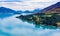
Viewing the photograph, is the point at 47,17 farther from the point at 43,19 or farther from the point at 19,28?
the point at 19,28

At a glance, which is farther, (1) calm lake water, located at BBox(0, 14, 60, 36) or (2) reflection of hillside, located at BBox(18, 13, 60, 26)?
(2) reflection of hillside, located at BBox(18, 13, 60, 26)

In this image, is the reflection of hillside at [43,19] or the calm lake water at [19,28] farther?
the reflection of hillside at [43,19]

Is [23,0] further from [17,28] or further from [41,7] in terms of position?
[17,28]

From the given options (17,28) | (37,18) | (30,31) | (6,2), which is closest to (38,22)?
(37,18)

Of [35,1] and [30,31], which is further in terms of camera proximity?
[35,1]

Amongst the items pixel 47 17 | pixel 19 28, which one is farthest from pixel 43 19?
pixel 19 28

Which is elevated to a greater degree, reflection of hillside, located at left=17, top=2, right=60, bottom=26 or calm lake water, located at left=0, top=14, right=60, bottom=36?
reflection of hillside, located at left=17, top=2, right=60, bottom=26

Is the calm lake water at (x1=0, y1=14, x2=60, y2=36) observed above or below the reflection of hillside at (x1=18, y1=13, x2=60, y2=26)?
below

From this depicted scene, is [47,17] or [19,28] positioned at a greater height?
[47,17]
